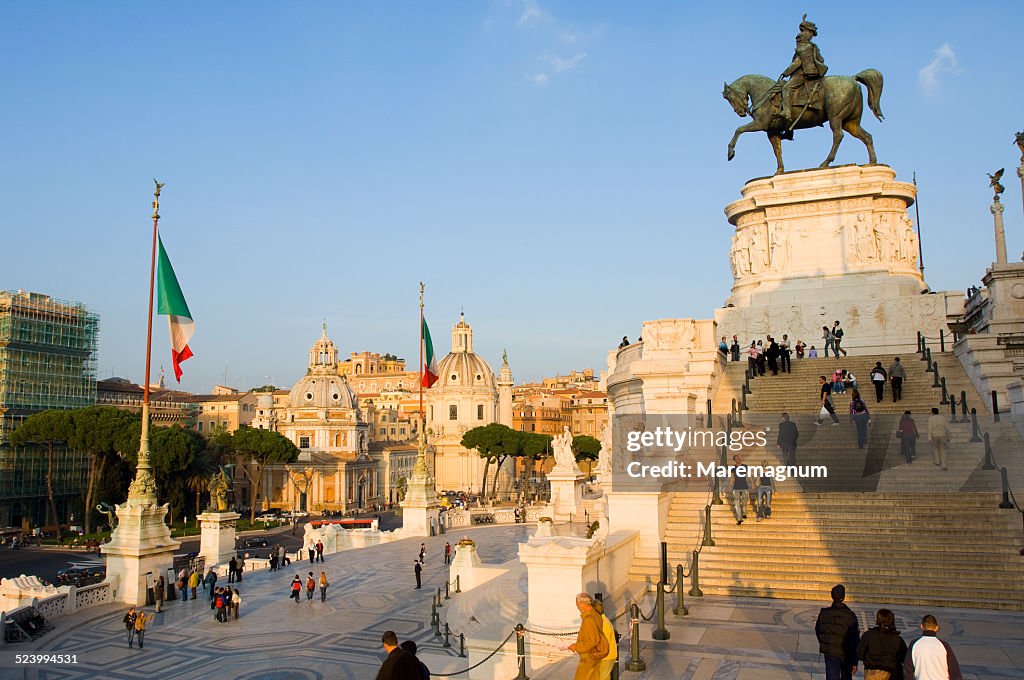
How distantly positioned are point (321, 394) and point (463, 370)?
21.0 metres

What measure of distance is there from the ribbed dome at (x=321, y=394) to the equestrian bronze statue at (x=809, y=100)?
85.8 m

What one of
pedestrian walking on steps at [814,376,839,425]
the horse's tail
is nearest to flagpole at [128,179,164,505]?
pedestrian walking on steps at [814,376,839,425]

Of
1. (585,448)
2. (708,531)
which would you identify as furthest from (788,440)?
(585,448)

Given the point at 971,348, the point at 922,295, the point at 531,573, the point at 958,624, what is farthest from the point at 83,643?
the point at 922,295

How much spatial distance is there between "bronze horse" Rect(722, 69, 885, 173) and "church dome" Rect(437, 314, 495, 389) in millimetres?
90565

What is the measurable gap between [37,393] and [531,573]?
64690mm

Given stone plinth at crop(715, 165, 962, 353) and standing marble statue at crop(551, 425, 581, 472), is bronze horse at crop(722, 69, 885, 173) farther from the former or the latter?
standing marble statue at crop(551, 425, 581, 472)

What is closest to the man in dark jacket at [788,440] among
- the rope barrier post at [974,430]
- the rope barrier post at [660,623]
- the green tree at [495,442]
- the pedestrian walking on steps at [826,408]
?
the pedestrian walking on steps at [826,408]

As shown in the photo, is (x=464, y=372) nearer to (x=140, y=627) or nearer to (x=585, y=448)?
(x=585, y=448)

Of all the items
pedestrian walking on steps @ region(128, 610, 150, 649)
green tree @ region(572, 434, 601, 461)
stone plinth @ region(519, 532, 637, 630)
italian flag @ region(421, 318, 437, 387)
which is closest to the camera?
stone plinth @ region(519, 532, 637, 630)

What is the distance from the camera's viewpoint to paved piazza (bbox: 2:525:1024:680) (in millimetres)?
10352

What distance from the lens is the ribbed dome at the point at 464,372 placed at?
399 feet

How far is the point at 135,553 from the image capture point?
22078 mm

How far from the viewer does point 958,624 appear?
38.3 feet
